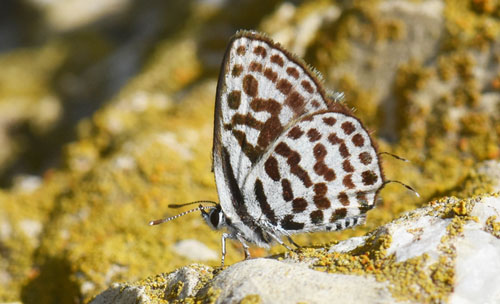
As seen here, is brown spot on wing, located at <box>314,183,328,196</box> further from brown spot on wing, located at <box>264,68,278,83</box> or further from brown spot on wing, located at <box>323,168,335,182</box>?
brown spot on wing, located at <box>264,68,278,83</box>

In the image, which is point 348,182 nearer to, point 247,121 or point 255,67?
point 247,121

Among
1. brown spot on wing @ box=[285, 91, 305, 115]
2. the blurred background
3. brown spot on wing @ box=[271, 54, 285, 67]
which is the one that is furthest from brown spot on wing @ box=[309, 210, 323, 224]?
brown spot on wing @ box=[271, 54, 285, 67]

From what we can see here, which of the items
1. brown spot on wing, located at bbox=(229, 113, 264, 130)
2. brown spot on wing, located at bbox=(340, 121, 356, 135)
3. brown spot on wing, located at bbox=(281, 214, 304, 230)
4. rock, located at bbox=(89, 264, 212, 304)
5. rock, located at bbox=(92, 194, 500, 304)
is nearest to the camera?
rock, located at bbox=(92, 194, 500, 304)

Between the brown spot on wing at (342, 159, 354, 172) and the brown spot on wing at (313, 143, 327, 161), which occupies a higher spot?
the brown spot on wing at (313, 143, 327, 161)

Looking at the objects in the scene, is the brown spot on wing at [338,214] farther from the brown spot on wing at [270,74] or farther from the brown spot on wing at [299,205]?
the brown spot on wing at [270,74]

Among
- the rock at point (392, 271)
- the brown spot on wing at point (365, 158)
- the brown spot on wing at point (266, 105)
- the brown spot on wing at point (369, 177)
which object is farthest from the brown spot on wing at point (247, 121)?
the rock at point (392, 271)

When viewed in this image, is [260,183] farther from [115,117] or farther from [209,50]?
[209,50]
